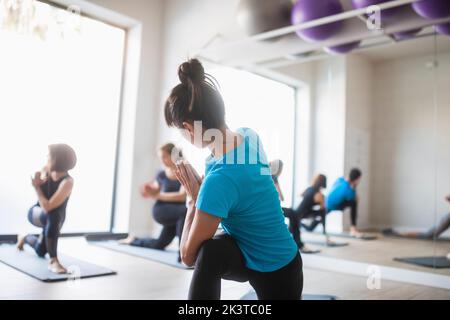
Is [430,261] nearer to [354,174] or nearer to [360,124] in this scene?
[354,174]

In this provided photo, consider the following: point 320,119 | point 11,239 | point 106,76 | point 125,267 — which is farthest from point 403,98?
point 11,239

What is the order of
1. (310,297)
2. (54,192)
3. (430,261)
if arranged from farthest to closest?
(430,261) < (54,192) < (310,297)

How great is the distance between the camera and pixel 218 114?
0.87m

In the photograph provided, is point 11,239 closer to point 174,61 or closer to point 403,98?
point 174,61

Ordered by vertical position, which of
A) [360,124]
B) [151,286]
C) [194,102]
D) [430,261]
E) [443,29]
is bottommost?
[151,286]

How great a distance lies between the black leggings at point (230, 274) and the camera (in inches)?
32.1

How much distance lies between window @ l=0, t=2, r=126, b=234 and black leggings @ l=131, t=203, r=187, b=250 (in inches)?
16.6

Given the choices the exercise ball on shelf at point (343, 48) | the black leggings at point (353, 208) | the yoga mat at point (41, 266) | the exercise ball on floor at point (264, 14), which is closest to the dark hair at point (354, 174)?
the black leggings at point (353, 208)

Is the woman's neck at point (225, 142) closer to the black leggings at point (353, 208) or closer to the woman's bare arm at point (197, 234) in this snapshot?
the woman's bare arm at point (197, 234)

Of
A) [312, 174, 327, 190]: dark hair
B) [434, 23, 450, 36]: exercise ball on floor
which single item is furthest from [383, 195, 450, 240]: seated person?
[434, 23, 450, 36]: exercise ball on floor

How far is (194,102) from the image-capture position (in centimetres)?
85

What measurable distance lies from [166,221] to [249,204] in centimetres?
211

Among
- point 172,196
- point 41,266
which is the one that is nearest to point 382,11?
point 172,196

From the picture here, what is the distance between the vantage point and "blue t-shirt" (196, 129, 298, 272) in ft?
2.59
